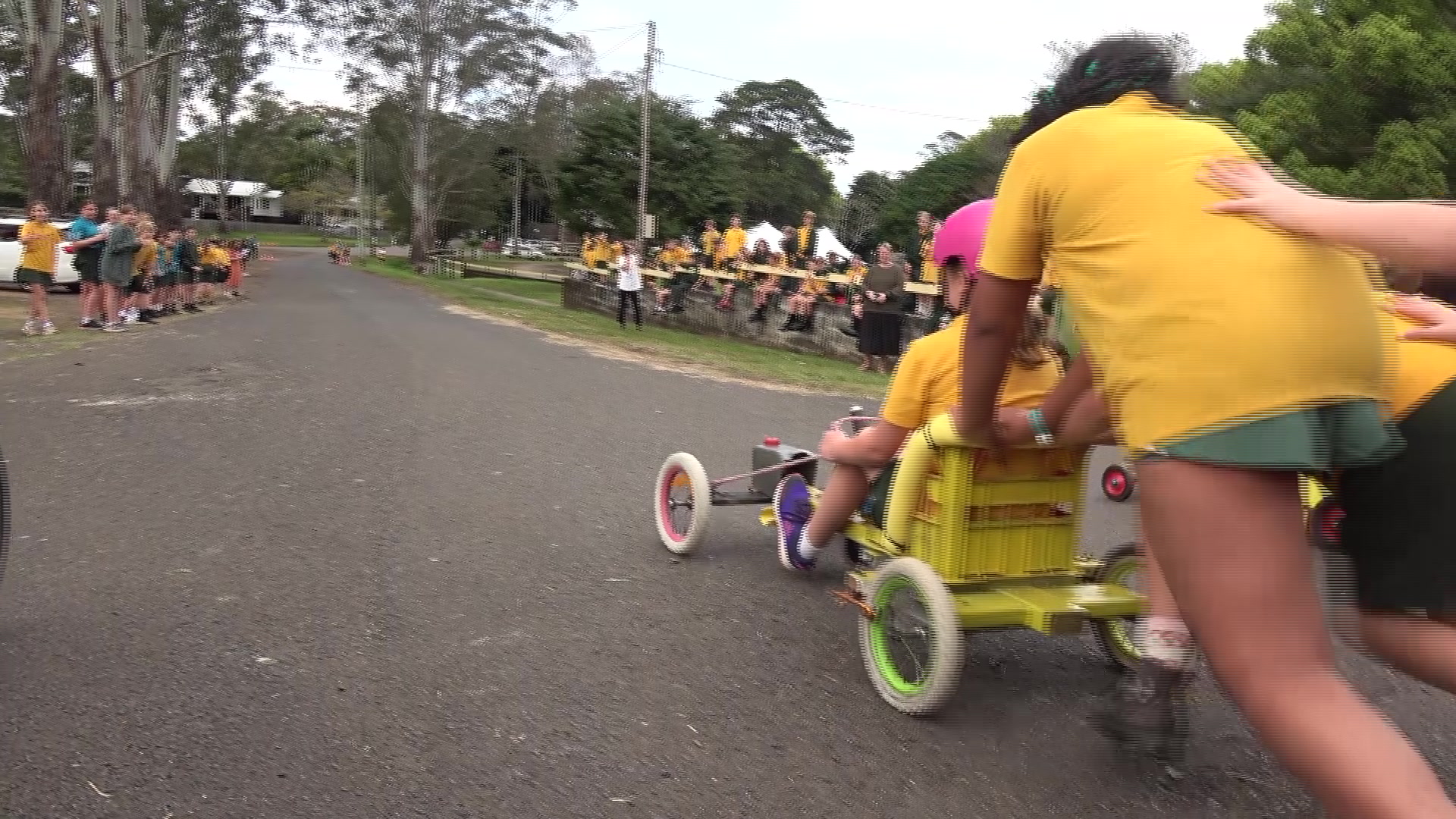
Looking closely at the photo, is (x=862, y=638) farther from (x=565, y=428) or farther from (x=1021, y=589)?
(x=565, y=428)

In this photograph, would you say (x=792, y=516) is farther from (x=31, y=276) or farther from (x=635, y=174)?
(x=635, y=174)

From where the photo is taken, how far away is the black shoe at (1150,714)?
8.55 feet

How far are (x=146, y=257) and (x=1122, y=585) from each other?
16.4 meters

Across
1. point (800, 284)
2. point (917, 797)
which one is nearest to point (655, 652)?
point (917, 797)

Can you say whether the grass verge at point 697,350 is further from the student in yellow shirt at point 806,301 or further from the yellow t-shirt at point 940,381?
the yellow t-shirt at point 940,381

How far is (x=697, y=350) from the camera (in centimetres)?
1652

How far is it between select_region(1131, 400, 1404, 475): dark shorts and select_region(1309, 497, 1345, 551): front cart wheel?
24.5 inches

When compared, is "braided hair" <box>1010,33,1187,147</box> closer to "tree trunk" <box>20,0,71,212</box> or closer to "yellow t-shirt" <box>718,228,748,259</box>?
"yellow t-shirt" <box>718,228,748,259</box>

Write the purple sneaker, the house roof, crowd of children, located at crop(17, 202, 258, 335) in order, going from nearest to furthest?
the purple sneaker
crowd of children, located at crop(17, 202, 258, 335)
the house roof

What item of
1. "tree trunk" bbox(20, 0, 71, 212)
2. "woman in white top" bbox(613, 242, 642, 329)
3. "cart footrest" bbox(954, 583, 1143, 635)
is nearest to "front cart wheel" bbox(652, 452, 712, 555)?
"cart footrest" bbox(954, 583, 1143, 635)

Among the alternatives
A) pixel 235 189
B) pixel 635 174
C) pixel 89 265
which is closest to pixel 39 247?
pixel 89 265

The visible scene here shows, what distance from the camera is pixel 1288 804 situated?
9.14 feet

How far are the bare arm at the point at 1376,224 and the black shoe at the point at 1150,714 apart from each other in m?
1.19

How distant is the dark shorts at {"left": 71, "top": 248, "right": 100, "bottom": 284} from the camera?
14.9m
